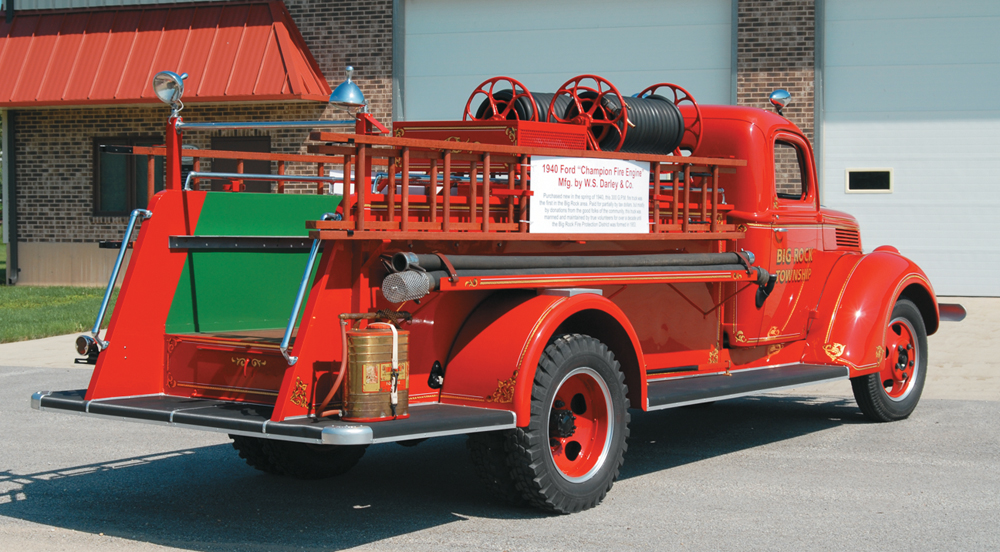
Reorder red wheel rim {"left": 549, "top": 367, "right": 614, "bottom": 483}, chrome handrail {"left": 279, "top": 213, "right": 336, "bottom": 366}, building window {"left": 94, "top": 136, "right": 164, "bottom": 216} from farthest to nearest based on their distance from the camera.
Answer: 1. building window {"left": 94, "top": 136, "right": 164, "bottom": 216}
2. red wheel rim {"left": 549, "top": 367, "right": 614, "bottom": 483}
3. chrome handrail {"left": 279, "top": 213, "right": 336, "bottom": 366}

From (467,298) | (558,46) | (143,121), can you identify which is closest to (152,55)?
(143,121)

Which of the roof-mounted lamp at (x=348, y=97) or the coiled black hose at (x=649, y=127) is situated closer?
the roof-mounted lamp at (x=348, y=97)

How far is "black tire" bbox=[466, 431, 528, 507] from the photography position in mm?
5477

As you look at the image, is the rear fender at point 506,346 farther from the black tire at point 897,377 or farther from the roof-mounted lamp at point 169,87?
the black tire at point 897,377

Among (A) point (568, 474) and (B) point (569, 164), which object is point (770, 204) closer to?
(B) point (569, 164)

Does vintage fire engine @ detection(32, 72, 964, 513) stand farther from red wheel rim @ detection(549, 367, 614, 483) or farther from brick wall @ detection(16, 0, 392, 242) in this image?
brick wall @ detection(16, 0, 392, 242)

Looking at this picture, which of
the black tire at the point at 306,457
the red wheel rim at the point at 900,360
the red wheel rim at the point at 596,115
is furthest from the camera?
the red wheel rim at the point at 900,360

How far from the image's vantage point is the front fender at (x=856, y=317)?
7.93 metres

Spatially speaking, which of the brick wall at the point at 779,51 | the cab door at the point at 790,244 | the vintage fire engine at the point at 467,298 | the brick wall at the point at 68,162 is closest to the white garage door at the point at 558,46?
the brick wall at the point at 779,51

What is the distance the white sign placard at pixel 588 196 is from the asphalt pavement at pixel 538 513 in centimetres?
148

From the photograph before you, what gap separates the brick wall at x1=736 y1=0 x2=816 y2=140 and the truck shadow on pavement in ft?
32.9

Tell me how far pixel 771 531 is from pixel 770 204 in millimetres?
3069

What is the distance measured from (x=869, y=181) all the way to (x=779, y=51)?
245 centimetres

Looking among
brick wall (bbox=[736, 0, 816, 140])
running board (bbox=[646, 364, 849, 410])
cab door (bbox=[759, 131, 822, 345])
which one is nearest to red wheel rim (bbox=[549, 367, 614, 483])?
running board (bbox=[646, 364, 849, 410])
